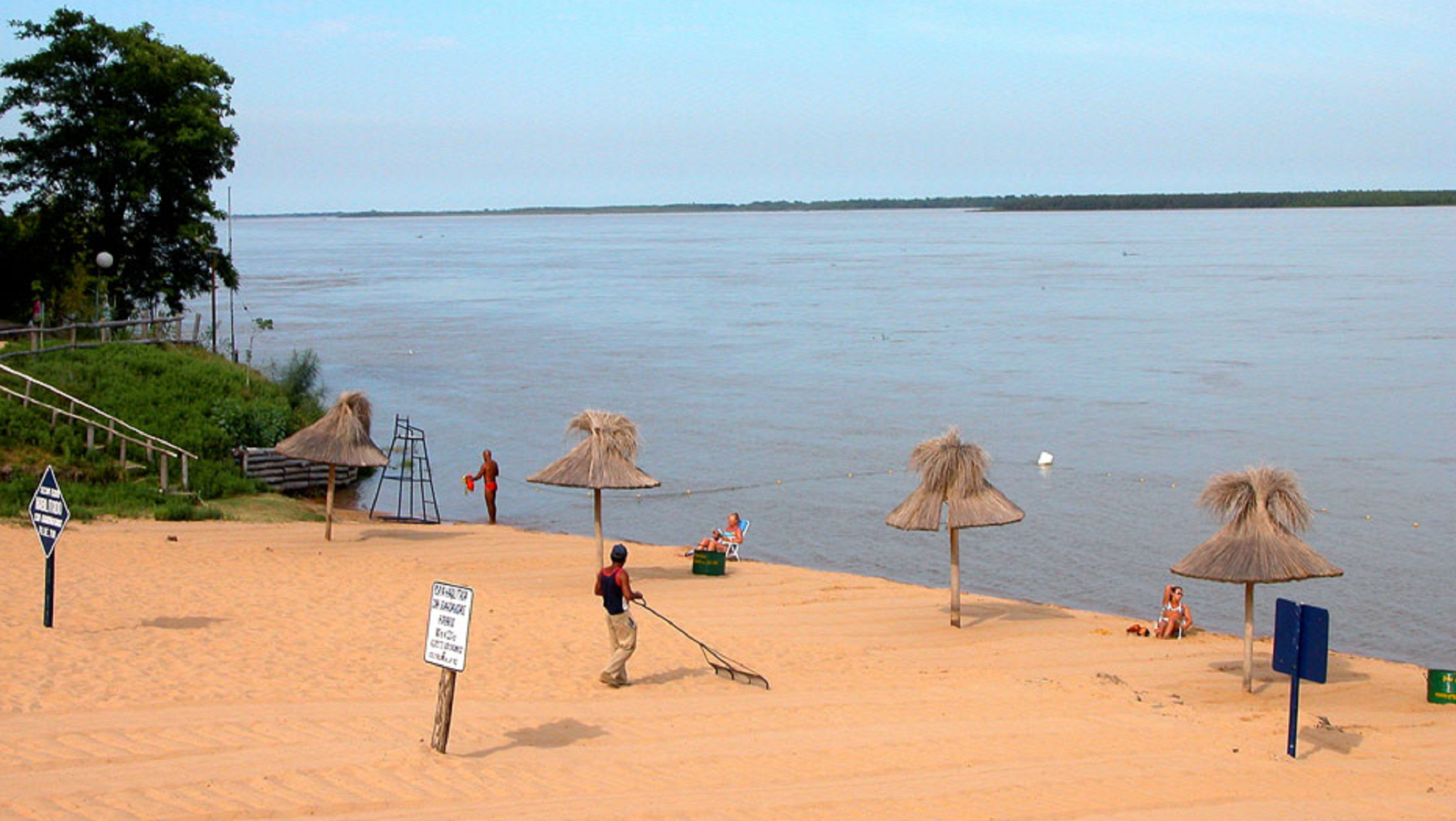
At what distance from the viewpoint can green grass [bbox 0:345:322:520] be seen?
21484 mm

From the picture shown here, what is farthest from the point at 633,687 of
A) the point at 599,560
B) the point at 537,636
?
the point at 599,560

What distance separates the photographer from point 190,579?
16266 millimetres

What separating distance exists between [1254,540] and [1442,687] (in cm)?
222

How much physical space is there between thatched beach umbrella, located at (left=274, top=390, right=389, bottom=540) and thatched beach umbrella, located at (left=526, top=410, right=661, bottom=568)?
377cm

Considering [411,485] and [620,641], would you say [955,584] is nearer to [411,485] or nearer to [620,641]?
[620,641]

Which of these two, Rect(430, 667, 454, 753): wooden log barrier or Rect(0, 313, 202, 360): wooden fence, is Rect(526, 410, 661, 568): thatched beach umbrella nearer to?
Rect(430, 667, 454, 753): wooden log barrier

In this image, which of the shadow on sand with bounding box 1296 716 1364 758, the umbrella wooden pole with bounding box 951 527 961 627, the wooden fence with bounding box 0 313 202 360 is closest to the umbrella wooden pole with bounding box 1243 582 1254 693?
the shadow on sand with bounding box 1296 716 1364 758

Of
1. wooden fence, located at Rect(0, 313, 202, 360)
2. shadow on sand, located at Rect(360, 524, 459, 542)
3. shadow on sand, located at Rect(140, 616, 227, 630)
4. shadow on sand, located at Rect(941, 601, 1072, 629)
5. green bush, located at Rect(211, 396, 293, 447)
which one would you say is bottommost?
shadow on sand, located at Rect(941, 601, 1072, 629)

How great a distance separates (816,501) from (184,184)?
19476 mm

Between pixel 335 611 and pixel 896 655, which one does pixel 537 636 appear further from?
pixel 896 655

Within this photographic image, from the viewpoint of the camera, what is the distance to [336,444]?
67.5ft

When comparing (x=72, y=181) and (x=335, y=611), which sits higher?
(x=72, y=181)

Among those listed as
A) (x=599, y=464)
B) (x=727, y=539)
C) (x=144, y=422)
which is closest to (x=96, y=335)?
(x=144, y=422)

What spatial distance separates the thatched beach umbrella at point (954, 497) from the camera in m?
16.3
